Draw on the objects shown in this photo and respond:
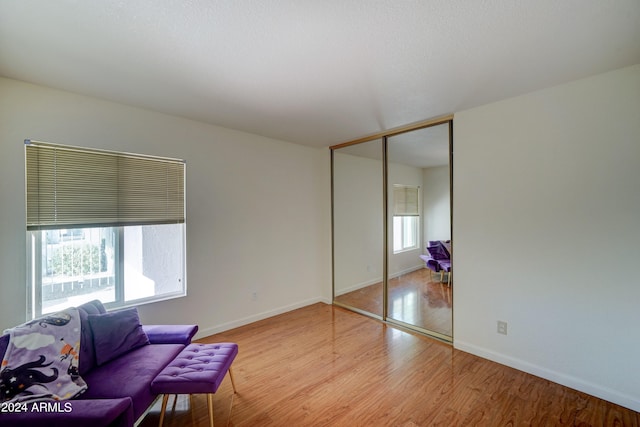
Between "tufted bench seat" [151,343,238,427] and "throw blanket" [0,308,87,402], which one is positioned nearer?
"throw blanket" [0,308,87,402]

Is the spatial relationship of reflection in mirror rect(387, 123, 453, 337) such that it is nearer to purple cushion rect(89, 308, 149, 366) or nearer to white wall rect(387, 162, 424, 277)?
white wall rect(387, 162, 424, 277)

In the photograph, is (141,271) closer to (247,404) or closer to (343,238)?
(247,404)

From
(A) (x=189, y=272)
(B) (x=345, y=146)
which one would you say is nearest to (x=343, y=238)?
(B) (x=345, y=146)

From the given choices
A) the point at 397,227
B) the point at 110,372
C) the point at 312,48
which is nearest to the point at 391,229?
the point at 397,227

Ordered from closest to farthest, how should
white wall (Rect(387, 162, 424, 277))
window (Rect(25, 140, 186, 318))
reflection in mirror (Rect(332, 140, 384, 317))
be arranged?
window (Rect(25, 140, 186, 318)) → white wall (Rect(387, 162, 424, 277)) → reflection in mirror (Rect(332, 140, 384, 317))

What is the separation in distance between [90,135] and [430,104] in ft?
10.6

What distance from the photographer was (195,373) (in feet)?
5.52

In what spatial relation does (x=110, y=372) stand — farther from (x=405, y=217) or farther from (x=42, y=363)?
(x=405, y=217)

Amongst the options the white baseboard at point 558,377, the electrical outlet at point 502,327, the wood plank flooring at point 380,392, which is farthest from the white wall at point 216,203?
the electrical outlet at point 502,327

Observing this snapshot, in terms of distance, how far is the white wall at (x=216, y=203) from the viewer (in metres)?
2.12

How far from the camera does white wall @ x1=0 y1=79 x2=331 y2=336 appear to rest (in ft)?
6.97

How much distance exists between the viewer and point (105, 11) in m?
1.39

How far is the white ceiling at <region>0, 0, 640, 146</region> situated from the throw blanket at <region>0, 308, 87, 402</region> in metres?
1.77

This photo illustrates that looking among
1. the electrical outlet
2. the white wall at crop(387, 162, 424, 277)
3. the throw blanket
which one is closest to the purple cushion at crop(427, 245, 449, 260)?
the white wall at crop(387, 162, 424, 277)
